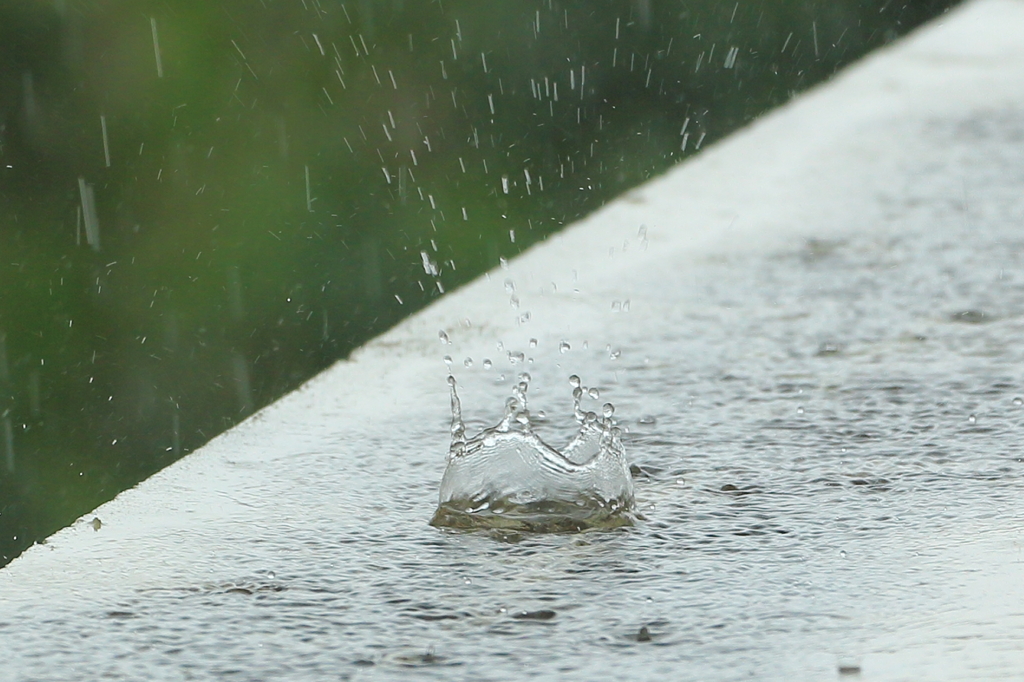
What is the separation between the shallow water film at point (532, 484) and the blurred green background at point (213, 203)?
510cm

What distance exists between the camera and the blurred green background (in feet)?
23.9

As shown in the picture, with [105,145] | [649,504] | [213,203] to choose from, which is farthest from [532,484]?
[105,145]

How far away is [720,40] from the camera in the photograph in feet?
35.8

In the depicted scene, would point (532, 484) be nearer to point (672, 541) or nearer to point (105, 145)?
point (672, 541)

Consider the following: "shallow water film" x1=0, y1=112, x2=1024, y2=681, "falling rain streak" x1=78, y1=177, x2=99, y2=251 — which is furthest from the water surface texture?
"falling rain streak" x1=78, y1=177, x2=99, y2=251

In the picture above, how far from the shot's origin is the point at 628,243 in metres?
3.03

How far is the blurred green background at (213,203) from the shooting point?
7273 mm

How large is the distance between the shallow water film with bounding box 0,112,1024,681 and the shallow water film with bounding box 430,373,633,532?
40 mm

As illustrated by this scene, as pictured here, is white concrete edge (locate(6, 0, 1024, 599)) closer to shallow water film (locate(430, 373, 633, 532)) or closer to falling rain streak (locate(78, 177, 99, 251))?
shallow water film (locate(430, 373, 633, 532))

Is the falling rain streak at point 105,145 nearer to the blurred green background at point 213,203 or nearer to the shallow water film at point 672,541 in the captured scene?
the blurred green background at point 213,203

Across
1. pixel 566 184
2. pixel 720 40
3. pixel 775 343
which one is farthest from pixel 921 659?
pixel 720 40

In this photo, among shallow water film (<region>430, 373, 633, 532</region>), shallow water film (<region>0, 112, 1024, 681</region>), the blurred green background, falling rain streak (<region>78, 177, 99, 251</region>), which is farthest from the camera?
falling rain streak (<region>78, 177, 99, 251</region>)

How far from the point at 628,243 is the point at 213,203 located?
4967mm

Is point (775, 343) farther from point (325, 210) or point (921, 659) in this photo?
point (325, 210)
